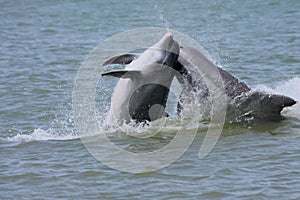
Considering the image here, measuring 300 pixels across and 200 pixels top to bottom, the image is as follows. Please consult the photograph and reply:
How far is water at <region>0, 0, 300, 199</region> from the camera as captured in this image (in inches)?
419

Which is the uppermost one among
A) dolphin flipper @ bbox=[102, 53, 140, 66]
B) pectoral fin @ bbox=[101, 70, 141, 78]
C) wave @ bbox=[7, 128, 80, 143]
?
dolphin flipper @ bbox=[102, 53, 140, 66]

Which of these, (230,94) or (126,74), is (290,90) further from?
(126,74)

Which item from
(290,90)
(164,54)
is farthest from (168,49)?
(290,90)

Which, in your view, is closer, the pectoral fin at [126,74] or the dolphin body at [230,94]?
the pectoral fin at [126,74]

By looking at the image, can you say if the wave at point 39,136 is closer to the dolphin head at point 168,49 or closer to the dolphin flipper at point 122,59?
the dolphin flipper at point 122,59

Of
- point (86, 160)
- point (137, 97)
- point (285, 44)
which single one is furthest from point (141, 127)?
point (285, 44)

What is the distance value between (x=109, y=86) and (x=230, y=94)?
461 centimetres

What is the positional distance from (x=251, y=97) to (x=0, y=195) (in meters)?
4.81

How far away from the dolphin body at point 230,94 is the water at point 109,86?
26cm

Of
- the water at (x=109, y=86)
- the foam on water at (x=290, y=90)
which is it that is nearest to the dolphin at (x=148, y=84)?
the water at (x=109, y=86)

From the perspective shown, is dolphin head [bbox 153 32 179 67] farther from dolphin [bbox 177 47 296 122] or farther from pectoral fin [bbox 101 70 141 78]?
pectoral fin [bbox 101 70 141 78]

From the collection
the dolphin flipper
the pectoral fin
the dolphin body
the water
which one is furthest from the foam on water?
the pectoral fin

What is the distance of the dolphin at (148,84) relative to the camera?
1295cm

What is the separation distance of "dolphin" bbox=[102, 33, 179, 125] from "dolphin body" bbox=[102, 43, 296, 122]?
1.05ft
